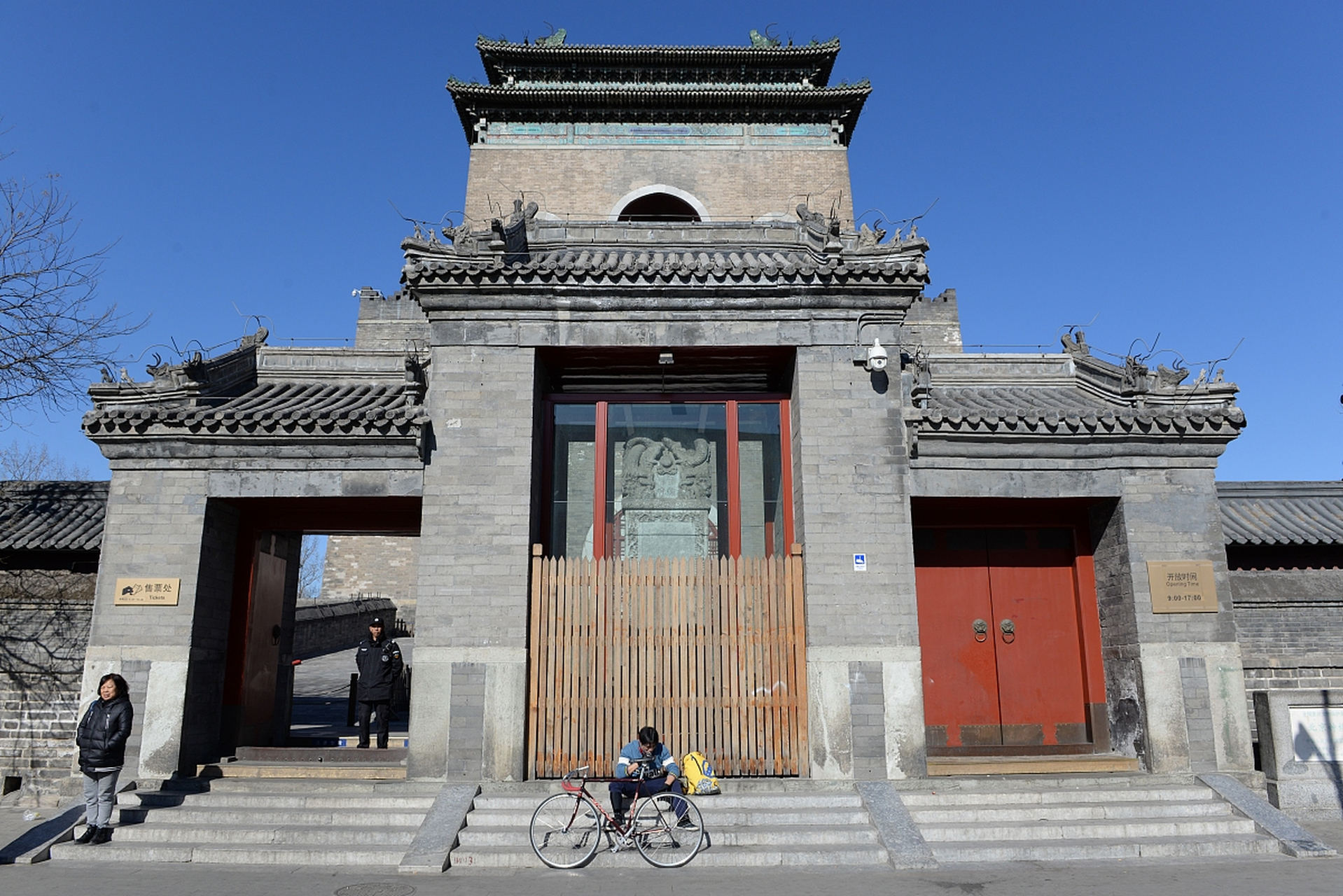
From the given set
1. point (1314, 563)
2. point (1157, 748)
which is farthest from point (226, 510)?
point (1314, 563)

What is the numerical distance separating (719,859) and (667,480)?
4.81 metres

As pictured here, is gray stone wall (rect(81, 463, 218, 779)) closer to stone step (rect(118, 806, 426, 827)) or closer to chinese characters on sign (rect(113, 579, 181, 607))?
chinese characters on sign (rect(113, 579, 181, 607))

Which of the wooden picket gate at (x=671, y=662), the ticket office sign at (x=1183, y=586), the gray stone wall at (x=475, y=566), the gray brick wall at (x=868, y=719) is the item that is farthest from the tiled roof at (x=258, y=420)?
the ticket office sign at (x=1183, y=586)

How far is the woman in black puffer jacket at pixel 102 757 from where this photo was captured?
8211 millimetres

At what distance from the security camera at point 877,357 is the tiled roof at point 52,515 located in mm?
10031

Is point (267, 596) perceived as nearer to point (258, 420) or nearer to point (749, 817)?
point (258, 420)

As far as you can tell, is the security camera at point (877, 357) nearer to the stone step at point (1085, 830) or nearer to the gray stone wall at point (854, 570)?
the gray stone wall at point (854, 570)

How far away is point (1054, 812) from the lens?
8.70m

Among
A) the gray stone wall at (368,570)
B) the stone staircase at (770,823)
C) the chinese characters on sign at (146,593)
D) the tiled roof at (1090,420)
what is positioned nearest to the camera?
the stone staircase at (770,823)

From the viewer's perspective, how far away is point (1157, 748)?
32.1 ft

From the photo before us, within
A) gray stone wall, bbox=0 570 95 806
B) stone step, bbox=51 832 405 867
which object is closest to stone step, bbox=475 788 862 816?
stone step, bbox=51 832 405 867

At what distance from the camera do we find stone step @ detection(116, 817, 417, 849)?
8.14 m

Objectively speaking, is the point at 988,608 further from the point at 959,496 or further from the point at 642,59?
the point at 642,59

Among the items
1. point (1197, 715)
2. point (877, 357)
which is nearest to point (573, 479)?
point (877, 357)
